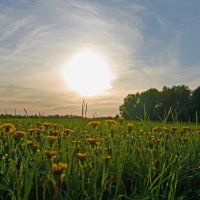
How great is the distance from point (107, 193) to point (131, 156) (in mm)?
916

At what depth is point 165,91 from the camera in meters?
111

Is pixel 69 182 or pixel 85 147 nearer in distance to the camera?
pixel 69 182

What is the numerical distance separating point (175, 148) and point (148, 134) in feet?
3.39

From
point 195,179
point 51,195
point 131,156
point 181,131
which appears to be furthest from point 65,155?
point 181,131

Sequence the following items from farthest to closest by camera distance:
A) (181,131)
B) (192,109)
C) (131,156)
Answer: (192,109), (181,131), (131,156)

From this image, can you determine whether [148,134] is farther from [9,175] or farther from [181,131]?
[9,175]

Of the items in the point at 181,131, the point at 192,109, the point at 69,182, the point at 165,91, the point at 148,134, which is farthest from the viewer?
the point at 165,91

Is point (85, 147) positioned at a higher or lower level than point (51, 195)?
higher

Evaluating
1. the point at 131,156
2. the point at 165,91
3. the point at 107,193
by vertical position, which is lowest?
the point at 107,193

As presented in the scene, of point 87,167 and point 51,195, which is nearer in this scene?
point 51,195

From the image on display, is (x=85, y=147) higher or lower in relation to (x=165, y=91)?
lower

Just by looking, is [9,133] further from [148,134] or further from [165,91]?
[165,91]

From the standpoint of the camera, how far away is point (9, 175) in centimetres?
398

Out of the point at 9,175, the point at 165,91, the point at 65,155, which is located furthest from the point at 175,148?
the point at 165,91
